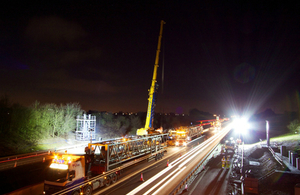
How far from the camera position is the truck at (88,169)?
1080cm

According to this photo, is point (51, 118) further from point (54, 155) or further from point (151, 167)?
point (54, 155)

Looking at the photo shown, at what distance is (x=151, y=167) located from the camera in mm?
19797

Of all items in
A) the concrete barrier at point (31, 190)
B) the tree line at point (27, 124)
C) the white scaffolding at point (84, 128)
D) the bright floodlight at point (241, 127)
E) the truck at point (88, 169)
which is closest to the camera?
the truck at point (88, 169)

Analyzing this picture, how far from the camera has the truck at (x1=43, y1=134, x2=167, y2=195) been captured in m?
10.8

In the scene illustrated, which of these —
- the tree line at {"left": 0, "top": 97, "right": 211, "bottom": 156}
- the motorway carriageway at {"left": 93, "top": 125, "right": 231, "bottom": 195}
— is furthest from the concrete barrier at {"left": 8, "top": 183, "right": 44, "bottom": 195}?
the tree line at {"left": 0, "top": 97, "right": 211, "bottom": 156}

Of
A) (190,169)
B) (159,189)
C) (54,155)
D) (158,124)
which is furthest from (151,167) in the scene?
(158,124)

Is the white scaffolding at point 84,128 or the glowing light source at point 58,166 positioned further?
the white scaffolding at point 84,128

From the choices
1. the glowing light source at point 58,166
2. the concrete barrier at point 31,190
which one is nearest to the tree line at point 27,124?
the concrete barrier at point 31,190

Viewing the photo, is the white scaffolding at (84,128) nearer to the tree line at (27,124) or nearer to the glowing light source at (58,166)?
the tree line at (27,124)

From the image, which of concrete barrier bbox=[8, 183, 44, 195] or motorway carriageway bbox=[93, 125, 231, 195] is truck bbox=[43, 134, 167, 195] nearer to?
motorway carriageway bbox=[93, 125, 231, 195]

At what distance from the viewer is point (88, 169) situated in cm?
1334

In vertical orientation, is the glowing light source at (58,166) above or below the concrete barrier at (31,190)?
above

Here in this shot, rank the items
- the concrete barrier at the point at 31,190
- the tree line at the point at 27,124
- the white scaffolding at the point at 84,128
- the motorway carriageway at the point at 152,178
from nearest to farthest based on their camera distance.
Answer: the concrete barrier at the point at 31,190
the motorway carriageway at the point at 152,178
the tree line at the point at 27,124
the white scaffolding at the point at 84,128

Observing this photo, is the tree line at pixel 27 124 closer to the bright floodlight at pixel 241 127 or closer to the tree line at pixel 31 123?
the tree line at pixel 31 123
